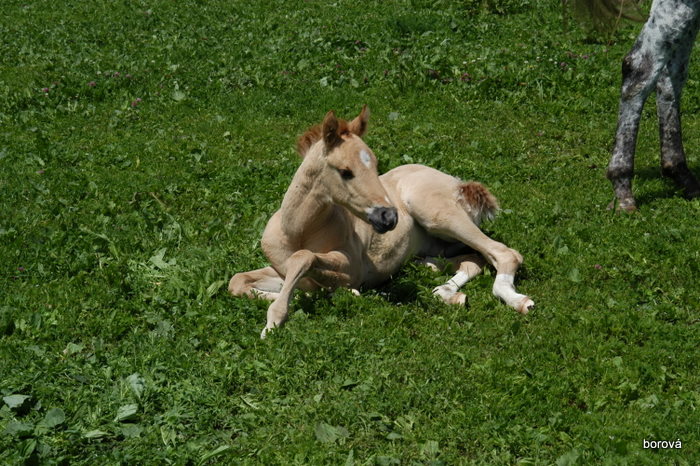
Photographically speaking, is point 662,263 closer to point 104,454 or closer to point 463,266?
point 463,266

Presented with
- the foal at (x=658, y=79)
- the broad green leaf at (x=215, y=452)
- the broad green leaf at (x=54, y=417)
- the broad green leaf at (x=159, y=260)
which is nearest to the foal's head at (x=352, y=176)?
the broad green leaf at (x=159, y=260)

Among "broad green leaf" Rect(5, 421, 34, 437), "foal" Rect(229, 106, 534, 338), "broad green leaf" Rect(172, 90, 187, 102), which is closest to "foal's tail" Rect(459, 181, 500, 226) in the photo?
"foal" Rect(229, 106, 534, 338)

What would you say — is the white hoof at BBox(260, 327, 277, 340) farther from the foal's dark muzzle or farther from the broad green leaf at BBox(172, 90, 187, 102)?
the broad green leaf at BBox(172, 90, 187, 102)

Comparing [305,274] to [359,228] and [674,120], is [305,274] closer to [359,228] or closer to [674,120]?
[359,228]

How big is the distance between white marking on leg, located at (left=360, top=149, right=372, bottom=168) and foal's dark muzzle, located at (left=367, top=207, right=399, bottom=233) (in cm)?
40

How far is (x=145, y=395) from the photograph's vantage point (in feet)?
18.4

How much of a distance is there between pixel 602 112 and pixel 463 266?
232 inches

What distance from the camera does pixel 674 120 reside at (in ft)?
32.4

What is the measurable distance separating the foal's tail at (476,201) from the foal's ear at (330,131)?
1846 millimetres

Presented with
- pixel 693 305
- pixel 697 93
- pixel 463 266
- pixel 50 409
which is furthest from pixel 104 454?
pixel 697 93

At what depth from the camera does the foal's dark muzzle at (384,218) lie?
6.25 m

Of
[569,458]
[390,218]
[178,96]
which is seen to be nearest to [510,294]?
[390,218]

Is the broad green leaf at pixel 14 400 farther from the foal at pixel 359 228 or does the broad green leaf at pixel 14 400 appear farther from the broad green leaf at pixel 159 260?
the broad green leaf at pixel 159 260

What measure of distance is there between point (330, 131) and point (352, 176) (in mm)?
387
